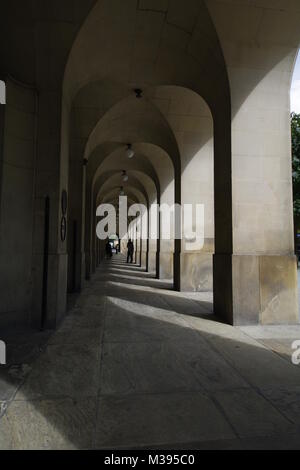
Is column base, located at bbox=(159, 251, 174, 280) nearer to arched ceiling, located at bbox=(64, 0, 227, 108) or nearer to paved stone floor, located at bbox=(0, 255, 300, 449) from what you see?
arched ceiling, located at bbox=(64, 0, 227, 108)

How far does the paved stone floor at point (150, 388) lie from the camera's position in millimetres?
2283

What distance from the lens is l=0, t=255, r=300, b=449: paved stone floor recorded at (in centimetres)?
228

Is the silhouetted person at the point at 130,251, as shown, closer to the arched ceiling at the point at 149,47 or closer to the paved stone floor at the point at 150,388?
the arched ceiling at the point at 149,47

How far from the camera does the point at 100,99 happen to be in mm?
9328

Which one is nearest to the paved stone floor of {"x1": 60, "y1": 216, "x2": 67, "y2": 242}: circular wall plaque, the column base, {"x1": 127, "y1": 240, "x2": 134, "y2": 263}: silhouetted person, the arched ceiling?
{"x1": 60, "y1": 216, "x2": 67, "y2": 242}: circular wall plaque

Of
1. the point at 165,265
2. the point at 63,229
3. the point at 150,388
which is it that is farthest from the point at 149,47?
the point at 165,265

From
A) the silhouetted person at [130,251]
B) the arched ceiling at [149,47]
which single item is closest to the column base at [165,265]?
the arched ceiling at [149,47]

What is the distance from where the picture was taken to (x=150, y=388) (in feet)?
10.0

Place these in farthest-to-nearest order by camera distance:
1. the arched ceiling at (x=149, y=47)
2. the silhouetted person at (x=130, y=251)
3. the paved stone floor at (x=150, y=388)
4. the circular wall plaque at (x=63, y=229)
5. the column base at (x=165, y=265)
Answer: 1. the silhouetted person at (x=130, y=251)
2. the column base at (x=165, y=265)
3. the circular wall plaque at (x=63, y=229)
4. the arched ceiling at (x=149, y=47)
5. the paved stone floor at (x=150, y=388)

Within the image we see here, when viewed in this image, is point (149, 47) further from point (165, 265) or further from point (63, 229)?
point (165, 265)

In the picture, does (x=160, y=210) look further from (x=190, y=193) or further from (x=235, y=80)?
(x=235, y=80)

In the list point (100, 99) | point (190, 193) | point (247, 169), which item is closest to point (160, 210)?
point (190, 193)

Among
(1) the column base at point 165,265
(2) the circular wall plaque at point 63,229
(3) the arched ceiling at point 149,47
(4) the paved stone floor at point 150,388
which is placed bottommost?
(4) the paved stone floor at point 150,388
